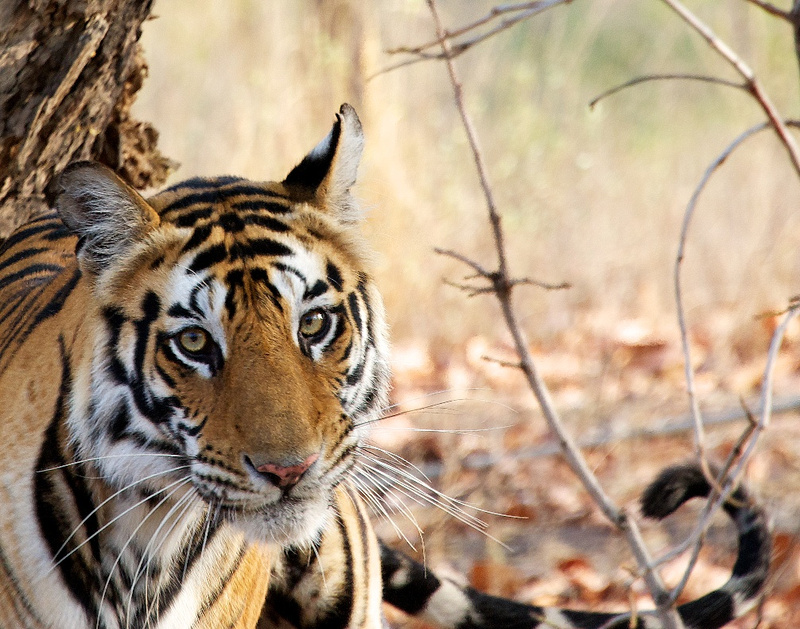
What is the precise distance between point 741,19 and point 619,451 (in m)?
3.57

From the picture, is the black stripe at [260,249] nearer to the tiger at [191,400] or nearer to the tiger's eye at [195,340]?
the tiger at [191,400]

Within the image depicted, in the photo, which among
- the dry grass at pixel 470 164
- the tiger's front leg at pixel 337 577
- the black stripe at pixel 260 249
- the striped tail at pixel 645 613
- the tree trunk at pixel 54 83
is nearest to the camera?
the black stripe at pixel 260 249

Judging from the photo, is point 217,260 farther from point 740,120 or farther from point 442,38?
point 740,120

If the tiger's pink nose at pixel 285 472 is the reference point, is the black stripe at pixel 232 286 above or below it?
Result: above

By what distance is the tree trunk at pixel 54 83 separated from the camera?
257 cm

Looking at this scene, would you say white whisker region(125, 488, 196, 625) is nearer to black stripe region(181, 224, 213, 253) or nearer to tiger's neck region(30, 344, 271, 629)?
tiger's neck region(30, 344, 271, 629)

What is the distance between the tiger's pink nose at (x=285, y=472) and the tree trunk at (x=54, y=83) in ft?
4.78

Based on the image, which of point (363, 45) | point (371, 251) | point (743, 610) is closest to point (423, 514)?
point (743, 610)

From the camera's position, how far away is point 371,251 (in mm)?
2180

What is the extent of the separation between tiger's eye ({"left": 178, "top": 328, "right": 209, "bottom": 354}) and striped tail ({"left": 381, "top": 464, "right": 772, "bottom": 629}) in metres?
1.01

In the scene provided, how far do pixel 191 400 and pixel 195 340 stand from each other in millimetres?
115

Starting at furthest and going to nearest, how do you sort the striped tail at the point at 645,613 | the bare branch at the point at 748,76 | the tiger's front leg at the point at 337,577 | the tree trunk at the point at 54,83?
the tree trunk at the point at 54,83 → the tiger's front leg at the point at 337,577 → the striped tail at the point at 645,613 → the bare branch at the point at 748,76

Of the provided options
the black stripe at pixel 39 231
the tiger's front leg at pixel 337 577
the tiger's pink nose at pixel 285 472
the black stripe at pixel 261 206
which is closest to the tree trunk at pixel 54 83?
the black stripe at pixel 39 231

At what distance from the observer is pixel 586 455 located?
13.3ft
